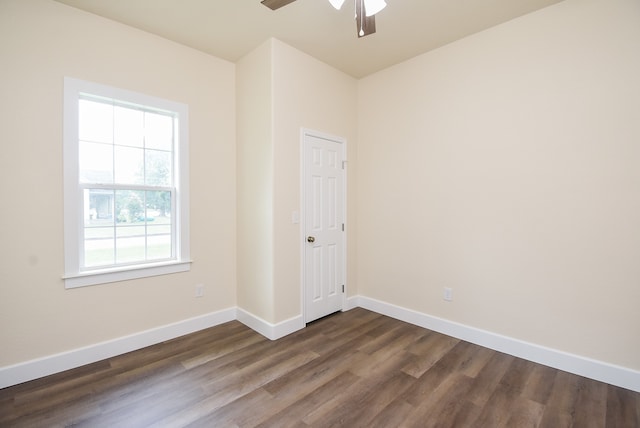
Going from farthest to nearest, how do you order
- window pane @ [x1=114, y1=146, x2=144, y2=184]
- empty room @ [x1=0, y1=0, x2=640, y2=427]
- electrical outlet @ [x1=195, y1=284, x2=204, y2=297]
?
electrical outlet @ [x1=195, y1=284, x2=204, y2=297]
window pane @ [x1=114, y1=146, x2=144, y2=184]
empty room @ [x1=0, y1=0, x2=640, y2=427]

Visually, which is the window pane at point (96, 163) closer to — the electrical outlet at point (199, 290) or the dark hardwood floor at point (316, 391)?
the electrical outlet at point (199, 290)

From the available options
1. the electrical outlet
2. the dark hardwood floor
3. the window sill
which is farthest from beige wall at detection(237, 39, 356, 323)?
the window sill

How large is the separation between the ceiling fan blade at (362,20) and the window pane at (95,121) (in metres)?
2.34

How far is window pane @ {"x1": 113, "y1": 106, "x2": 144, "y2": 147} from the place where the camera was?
271 centimetres

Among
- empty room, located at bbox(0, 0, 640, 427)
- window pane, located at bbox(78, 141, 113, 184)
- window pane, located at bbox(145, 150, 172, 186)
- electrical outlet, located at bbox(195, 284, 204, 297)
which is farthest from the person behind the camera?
electrical outlet, located at bbox(195, 284, 204, 297)

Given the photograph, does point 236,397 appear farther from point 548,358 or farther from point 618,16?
point 618,16

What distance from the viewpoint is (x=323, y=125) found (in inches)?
135

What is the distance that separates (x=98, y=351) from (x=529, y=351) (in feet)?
12.4

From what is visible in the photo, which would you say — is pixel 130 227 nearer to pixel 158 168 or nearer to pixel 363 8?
pixel 158 168

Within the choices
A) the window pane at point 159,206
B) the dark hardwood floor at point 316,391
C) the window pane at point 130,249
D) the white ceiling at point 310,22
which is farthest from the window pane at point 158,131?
the dark hardwood floor at point 316,391

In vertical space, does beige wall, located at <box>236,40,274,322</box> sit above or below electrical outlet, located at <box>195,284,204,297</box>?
above

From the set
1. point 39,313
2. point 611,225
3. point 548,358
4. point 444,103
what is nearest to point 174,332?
point 39,313

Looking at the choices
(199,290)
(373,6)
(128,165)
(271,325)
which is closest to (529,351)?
(271,325)

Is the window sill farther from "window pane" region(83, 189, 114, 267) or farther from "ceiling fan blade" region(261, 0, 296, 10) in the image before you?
"ceiling fan blade" region(261, 0, 296, 10)
